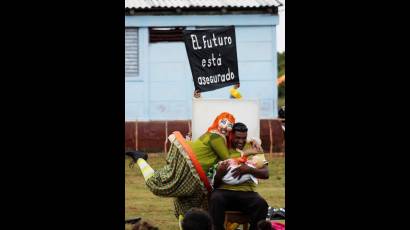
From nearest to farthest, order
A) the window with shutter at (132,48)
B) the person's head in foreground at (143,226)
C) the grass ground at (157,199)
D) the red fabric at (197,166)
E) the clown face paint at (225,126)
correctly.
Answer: the red fabric at (197,166) → the clown face paint at (225,126) → the person's head in foreground at (143,226) → the grass ground at (157,199) → the window with shutter at (132,48)

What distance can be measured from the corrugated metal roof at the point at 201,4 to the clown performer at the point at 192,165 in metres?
9.92

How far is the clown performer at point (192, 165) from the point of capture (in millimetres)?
8141

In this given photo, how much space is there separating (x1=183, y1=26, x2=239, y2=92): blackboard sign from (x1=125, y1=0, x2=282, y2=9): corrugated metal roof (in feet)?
28.7

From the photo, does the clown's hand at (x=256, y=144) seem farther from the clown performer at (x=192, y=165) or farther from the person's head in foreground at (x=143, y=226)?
the person's head in foreground at (x=143, y=226)

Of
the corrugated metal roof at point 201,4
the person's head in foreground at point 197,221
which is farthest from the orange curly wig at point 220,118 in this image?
the corrugated metal roof at point 201,4

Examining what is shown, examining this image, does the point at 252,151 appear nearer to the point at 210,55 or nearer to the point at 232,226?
the point at 232,226

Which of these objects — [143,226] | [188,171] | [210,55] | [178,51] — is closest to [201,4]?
[178,51]

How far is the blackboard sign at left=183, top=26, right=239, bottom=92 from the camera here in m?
9.33

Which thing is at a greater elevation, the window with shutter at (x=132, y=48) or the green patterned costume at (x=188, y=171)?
the window with shutter at (x=132, y=48)

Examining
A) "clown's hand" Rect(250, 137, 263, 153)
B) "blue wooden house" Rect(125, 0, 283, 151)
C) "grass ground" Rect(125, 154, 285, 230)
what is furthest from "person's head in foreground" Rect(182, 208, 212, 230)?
"blue wooden house" Rect(125, 0, 283, 151)

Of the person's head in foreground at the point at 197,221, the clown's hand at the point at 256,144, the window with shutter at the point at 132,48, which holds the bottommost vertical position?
the person's head in foreground at the point at 197,221

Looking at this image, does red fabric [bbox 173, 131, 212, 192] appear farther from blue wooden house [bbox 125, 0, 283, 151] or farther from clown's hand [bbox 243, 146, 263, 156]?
blue wooden house [bbox 125, 0, 283, 151]

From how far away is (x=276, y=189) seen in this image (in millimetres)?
12914

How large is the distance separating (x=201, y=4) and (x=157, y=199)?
7127 mm
